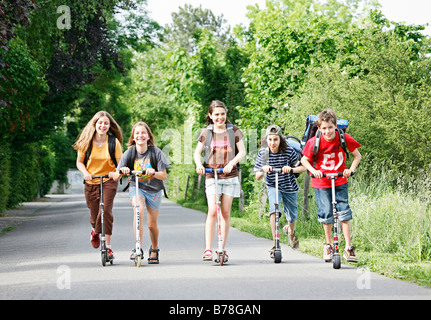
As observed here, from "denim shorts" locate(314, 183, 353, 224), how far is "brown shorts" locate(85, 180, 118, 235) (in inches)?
108

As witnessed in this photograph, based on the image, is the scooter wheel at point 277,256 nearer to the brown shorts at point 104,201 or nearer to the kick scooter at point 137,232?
the kick scooter at point 137,232

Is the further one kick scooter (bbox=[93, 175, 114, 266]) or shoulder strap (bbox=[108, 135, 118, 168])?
shoulder strap (bbox=[108, 135, 118, 168])

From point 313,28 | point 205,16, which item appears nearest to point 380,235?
point 313,28

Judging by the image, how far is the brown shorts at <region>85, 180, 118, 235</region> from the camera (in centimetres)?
871

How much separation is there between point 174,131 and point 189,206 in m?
11.0

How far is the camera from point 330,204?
8.31 meters

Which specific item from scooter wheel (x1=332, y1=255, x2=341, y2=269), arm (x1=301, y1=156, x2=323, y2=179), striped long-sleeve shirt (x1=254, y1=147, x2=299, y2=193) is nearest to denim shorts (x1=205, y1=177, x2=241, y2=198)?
striped long-sleeve shirt (x1=254, y1=147, x2=299, y2=193)

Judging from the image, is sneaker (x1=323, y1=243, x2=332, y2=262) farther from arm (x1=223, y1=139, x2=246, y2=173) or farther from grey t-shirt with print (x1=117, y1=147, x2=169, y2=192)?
grey t-shirt with print (x1=117, y1=147, x2=169, y2=192)

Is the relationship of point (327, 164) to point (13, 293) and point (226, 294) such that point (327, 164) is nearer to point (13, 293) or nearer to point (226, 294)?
point (226, 294)

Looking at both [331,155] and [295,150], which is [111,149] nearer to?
[295,150]

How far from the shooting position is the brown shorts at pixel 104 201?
8711mm

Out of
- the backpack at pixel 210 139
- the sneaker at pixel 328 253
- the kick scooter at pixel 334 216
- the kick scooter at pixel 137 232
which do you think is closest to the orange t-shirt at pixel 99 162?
the kick scooter at pixel 137 232


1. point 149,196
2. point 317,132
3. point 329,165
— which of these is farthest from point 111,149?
point 329,165

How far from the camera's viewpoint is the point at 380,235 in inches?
365
